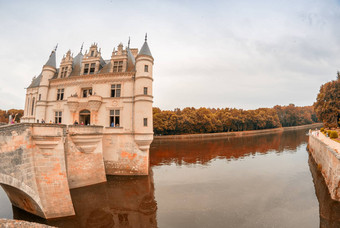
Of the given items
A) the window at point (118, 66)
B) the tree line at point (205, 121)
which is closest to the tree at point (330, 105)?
the tree line at point (205, 121)

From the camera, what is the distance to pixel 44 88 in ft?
80.3

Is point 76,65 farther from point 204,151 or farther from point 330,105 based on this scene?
point 330,105

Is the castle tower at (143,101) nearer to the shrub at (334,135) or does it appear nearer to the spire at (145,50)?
the spire at (145,50)

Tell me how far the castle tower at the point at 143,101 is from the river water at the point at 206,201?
15.8 ft

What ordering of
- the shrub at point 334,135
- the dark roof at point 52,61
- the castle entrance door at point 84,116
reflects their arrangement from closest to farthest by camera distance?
the castle entrance door at point 84,116
the dark roof at point 52,61
the shrub at point 334,135

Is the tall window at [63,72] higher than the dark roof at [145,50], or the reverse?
the dark roof at [145,50]

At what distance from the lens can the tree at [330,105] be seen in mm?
34188

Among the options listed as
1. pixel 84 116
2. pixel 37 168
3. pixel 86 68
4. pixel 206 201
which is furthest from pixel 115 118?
Answer: pixel 206 201

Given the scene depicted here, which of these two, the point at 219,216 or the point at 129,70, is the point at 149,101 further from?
the point at 219,216

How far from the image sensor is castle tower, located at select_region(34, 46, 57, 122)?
24180mm

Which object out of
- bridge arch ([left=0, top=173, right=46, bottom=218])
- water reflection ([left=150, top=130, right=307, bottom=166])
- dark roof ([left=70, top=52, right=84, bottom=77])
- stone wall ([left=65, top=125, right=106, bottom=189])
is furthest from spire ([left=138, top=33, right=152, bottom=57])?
bridge arch ([left=0, top=173, right=46, bottom=218])

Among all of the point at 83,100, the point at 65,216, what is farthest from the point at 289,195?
the point at 83,100

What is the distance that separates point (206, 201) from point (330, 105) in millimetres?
37233

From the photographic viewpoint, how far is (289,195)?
15.9m
